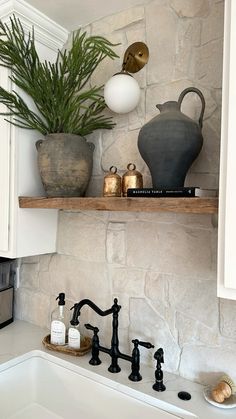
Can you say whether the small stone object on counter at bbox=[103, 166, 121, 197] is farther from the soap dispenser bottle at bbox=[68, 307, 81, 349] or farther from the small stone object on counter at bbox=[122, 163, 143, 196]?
the soap dispenser bottle at bbox=[68, 307, 81, 349]

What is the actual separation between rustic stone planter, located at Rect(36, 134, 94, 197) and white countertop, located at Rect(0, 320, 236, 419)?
0.65 metres

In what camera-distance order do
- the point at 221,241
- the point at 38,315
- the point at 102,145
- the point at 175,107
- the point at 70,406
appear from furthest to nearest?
the point at 38,315 → the point at 102,145 → the point at 70,406 → the point at 175,107 → the point at 221,241

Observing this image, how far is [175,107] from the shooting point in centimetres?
97

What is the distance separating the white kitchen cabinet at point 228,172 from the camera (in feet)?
2.40

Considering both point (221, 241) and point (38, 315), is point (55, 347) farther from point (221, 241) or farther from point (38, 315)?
point (221, 241)

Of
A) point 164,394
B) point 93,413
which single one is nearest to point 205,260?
point 164,394

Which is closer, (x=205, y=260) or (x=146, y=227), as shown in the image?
(x=205, y=260)

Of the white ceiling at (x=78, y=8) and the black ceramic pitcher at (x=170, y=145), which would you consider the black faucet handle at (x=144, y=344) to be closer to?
the black ceramic pitcher at (x=170, y=145)

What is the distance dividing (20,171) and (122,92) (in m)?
0.52

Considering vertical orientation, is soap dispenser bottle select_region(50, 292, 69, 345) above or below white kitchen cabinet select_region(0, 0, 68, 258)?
below

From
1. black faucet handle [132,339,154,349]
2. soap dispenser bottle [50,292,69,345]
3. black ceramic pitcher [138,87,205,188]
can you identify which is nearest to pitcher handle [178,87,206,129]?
black ceramic pitcher [138,87,205,188]

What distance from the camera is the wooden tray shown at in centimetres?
122

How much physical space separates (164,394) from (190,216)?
586mm

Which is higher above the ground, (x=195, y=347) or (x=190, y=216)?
(x=190, y=216)
